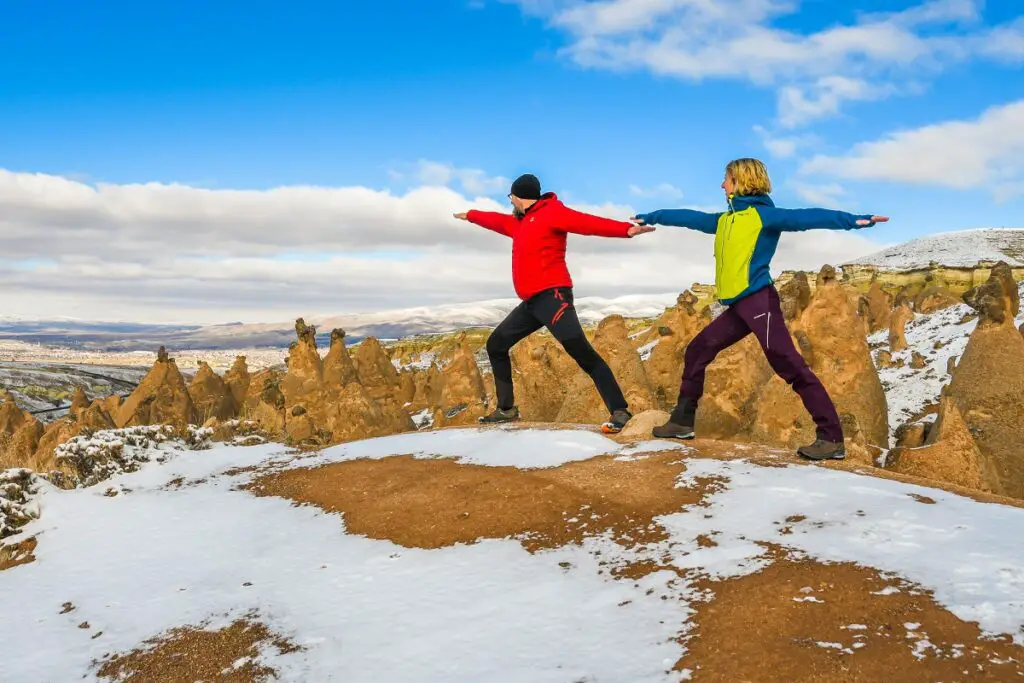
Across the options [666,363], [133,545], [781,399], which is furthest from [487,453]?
[666,363]

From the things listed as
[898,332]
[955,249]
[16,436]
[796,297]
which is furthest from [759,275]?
[955,249]

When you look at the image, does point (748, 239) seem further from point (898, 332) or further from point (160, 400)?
point (160, 400)

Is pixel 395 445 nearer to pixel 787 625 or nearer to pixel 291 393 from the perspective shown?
pixel 787 625

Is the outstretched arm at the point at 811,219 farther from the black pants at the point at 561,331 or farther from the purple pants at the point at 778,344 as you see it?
the black pants at the point at 561,331

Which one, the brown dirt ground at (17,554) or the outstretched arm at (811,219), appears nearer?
the outstretched arm at (811,219)

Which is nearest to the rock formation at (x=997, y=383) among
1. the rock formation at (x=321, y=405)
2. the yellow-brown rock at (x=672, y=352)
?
the yellow-brown rock at (x=672, y=352)

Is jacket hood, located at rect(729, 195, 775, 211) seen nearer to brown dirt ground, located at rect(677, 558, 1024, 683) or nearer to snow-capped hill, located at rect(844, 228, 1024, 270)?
brown dirt ground, located at rect(677, 558, 1024, 683)

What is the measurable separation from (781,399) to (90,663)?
13.6m

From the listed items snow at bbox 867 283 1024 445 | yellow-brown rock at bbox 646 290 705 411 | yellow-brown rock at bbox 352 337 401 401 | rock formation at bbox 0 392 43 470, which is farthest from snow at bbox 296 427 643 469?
yellow-brown rock at bbox 352 337 401 401

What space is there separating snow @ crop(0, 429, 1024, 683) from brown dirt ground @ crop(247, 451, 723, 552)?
0.21 metres

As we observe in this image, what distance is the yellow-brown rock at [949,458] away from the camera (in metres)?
10.6

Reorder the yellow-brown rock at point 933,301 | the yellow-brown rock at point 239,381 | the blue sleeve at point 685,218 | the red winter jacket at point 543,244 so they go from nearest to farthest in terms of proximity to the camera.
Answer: the blue sleeve at point 685,218
the red winter jacket at point 543,244
the yellow-brown rock at point 933,301
the yellow-brown rock at point 239,381

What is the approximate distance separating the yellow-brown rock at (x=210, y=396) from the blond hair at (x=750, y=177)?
116ft

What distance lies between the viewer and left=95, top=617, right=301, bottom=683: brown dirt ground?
13.3ft
